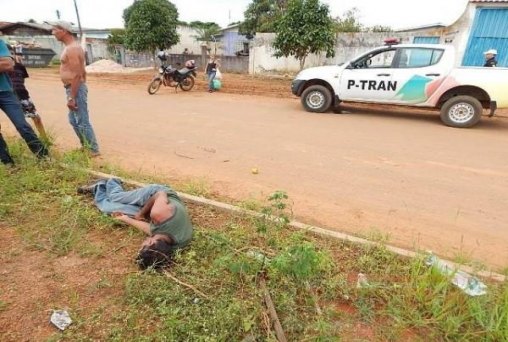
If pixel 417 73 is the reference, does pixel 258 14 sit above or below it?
above

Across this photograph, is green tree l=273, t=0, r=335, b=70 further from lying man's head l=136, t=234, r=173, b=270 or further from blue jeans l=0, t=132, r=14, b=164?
lying man's head l=136, t=234, r=173, b=270

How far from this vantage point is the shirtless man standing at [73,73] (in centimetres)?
436

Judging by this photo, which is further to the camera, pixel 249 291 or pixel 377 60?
pixel 377 60

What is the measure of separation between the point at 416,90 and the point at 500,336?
6377mm

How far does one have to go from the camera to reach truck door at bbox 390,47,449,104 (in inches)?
285

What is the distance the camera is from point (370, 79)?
7.80 metres

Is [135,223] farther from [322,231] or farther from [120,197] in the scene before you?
[322,231]

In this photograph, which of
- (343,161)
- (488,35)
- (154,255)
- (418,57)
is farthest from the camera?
(488,35)

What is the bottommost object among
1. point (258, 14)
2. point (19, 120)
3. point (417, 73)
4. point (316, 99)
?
point (316, 99)

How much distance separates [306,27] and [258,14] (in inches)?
755

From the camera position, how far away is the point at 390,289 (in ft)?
8.09

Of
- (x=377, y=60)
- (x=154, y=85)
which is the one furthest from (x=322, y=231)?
(x=154, y=85)

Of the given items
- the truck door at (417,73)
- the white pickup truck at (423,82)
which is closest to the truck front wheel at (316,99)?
the white pickup truck at (423,82)

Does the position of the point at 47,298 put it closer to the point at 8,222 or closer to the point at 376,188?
the point at 8,222
